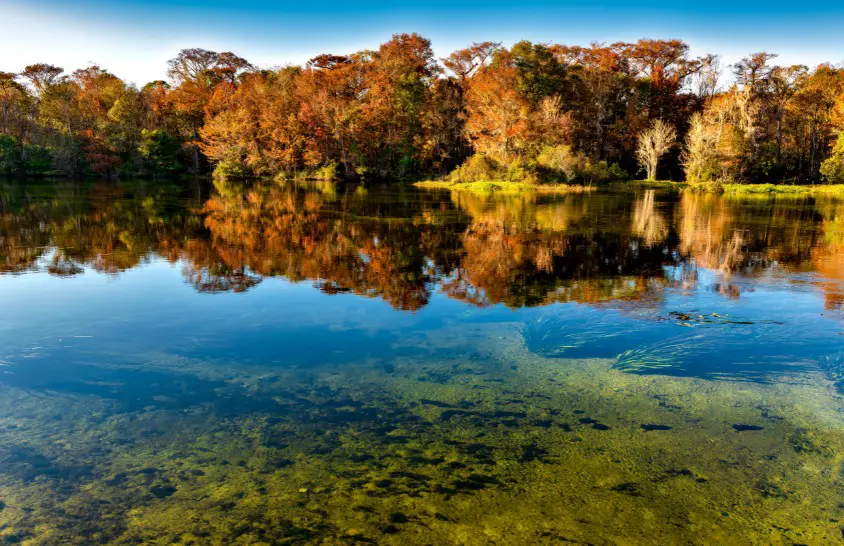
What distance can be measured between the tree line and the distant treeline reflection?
18.2m

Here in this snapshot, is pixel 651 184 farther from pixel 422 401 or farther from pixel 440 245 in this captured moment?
pixel 422 401

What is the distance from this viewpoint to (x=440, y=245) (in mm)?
13922

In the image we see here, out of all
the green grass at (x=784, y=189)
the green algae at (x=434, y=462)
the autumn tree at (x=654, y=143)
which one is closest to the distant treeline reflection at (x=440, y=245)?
the green algae at (x=434, y=462)

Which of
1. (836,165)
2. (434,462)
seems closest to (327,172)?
(836,165)

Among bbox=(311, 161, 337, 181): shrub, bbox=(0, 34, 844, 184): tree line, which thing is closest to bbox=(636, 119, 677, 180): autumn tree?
bbox=(0, 34, 844, 184): tree line

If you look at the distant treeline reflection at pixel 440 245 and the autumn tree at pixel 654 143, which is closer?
the distant treeline reflection at pixel 440 245

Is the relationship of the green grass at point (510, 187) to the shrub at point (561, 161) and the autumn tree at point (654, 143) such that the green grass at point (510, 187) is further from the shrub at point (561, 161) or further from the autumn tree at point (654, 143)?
the autumn tree at point (654, 143)

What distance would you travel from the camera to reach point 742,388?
5.41m

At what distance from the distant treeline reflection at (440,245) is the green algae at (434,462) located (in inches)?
131

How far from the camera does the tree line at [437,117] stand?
132 ft

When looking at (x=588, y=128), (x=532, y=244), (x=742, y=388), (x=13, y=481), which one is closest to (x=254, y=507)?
(x=13, y=481)

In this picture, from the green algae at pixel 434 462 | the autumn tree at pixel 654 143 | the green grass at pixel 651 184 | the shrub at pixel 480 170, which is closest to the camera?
the green algae at pixel 434 462

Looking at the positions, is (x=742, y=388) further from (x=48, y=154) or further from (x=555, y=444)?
(x=48, y=154)

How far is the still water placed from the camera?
3.53m
